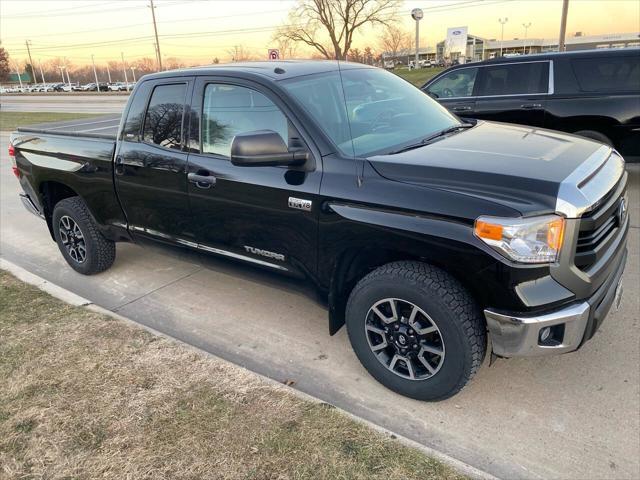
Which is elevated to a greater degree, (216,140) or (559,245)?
(216,140)

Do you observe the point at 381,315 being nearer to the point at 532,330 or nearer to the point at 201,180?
the point at 532,330

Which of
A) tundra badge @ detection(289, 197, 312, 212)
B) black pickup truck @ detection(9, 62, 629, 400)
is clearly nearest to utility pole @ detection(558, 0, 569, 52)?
black pickup truck @ detection(9, 62, 629, 400)

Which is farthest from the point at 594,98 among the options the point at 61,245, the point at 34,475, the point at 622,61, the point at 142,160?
the point at 34,475

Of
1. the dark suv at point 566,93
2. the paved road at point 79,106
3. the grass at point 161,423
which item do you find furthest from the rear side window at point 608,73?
the paved road at point 79,106

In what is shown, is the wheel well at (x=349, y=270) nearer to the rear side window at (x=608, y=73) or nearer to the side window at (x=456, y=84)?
the rear side window at (x=608, y=73)

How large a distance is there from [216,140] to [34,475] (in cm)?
219

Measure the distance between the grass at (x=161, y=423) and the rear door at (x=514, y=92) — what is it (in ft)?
18.6

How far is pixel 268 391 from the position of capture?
116 inches

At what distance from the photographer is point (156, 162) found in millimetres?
3740

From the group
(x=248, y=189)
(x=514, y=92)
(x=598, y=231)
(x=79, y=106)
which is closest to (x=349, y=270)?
(x=248, y=189)

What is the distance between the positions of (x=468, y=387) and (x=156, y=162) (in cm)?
268

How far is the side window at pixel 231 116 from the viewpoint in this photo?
3.18m

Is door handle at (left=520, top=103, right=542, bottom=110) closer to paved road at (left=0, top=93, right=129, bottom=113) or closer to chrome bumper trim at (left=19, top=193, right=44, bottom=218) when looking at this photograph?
chrome bumper trim at (left=19, top=193, right=44, bottom=218)

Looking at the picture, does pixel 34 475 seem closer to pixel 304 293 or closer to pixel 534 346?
pixel 304 293
